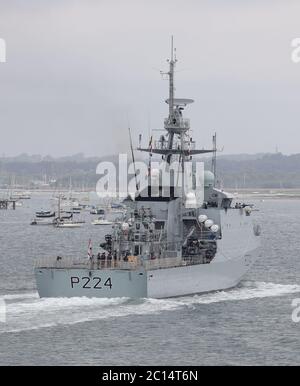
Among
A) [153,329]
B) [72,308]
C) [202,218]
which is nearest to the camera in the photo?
[153,329]

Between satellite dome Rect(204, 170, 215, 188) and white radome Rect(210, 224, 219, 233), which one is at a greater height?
satellite dome Rect(204, 170, 215, 188)

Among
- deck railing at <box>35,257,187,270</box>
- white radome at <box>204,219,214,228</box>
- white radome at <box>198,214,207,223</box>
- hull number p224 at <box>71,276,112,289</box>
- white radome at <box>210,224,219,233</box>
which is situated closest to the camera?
hull number p224 at <box>71,276,112,289</box>

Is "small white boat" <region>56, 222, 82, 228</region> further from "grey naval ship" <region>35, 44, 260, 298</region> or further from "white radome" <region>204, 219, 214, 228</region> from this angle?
"white radome" <region>204, 219, 214, 228</region>

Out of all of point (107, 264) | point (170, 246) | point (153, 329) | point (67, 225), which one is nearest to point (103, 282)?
point (107, 264)

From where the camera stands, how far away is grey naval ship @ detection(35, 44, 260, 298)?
49500mm

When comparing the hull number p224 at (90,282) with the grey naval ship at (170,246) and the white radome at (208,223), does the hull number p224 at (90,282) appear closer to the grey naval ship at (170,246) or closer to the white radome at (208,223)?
the grey naval ship at (170,246)

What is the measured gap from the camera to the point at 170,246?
56344 mm

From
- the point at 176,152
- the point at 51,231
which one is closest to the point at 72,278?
the point at 176,152

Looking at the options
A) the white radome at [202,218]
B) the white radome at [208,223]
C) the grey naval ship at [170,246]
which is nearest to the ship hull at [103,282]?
the grey naval ship at [170,246]

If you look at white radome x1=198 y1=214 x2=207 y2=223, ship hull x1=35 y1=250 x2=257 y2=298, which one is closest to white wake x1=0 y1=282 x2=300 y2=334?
ship hull x1=35 y1=250 x2=257 y2=298

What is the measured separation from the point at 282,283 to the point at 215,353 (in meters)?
22.4

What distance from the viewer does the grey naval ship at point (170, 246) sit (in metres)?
49.5

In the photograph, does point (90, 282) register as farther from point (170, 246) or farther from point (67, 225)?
point (67, 225)

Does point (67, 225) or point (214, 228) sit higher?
point (214, 228)
